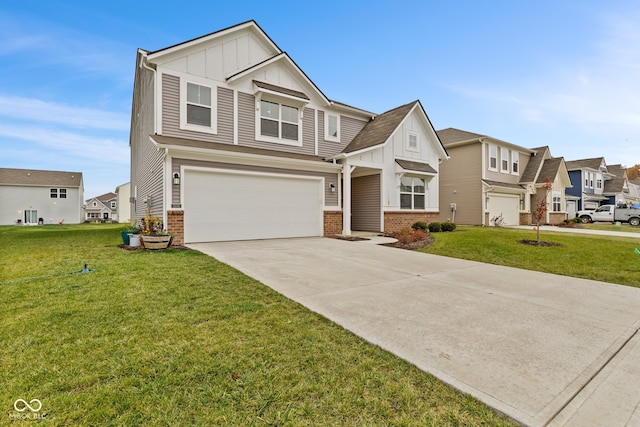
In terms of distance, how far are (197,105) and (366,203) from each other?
347 inches

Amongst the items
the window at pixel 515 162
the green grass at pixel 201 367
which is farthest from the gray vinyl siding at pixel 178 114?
the window at pixel 515 162

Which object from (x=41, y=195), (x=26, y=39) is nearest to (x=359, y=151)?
(x=26, y=39)

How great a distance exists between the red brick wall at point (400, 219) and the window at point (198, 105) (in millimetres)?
8940

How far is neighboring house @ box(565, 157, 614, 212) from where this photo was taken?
1224 inches

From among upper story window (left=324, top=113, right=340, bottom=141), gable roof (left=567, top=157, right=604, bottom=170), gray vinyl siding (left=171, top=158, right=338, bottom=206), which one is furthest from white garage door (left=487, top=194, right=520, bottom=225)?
gable roof (left=567, top=157, right=604, bottom=170)

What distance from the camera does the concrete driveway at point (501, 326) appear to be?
2066 millimetres

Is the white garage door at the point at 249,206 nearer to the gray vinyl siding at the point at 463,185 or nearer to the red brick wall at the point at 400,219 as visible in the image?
the red brick wall at the point at 400,219

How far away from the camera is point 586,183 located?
31.9 m

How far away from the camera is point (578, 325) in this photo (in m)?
3.40

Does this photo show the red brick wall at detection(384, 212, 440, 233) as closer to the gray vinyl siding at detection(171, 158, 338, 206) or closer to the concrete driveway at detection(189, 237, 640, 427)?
the gray vinyl siding at detection(171, 158, 338, 206)

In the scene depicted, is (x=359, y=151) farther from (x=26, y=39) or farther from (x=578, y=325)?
(x=26, y=39)

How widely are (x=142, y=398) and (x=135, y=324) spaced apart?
1.42m

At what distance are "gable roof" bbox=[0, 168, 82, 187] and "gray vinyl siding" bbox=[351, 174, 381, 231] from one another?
1647 inches

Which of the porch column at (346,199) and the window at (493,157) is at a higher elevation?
the window at (493,157)
